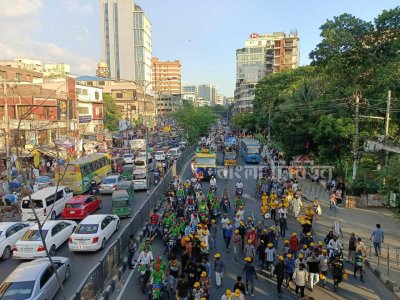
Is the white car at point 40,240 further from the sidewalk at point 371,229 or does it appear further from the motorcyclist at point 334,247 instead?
the sidewalk at point 371,229

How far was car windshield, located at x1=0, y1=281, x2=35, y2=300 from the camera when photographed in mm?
10289

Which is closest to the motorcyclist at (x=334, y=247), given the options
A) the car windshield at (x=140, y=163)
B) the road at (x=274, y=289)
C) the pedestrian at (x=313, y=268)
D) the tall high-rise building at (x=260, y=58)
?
the road at (x=274, y=289)

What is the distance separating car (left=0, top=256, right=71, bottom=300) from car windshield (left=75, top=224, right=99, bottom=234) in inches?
151

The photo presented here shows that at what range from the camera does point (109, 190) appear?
28062mm

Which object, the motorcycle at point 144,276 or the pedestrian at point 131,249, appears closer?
the motorcycle at point 144,276

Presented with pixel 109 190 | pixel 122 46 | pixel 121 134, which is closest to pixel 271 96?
pixel 121 134

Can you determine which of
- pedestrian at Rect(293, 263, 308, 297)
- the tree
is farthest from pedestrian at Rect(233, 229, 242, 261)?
A: the tree

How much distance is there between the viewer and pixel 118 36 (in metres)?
131

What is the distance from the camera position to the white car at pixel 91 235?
51.3 feet

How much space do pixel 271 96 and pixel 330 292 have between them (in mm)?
54578

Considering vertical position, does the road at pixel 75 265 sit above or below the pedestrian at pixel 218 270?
below

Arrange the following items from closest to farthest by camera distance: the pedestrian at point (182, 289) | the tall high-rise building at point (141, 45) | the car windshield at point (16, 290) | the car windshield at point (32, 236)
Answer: the car windshield at point (16, 290) < the pedestrian at point (182, 289) < the car windshield at point (32, 236) < the tall high-rise building at point (141, 45)

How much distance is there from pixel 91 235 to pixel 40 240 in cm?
195

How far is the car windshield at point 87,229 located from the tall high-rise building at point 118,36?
11829 centimetres
